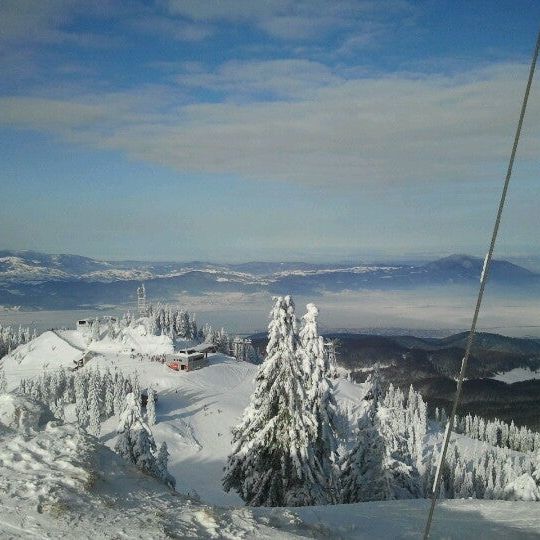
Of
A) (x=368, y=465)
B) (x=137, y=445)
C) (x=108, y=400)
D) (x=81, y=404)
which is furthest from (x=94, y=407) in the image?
(x=368, y=465)

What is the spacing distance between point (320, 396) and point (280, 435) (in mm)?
2145

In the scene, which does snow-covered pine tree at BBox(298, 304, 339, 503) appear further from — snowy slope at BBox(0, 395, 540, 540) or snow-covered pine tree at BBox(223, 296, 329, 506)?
snowy slope at BBox(0, 395, 540, 540)

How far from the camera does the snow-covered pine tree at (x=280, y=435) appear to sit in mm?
20594

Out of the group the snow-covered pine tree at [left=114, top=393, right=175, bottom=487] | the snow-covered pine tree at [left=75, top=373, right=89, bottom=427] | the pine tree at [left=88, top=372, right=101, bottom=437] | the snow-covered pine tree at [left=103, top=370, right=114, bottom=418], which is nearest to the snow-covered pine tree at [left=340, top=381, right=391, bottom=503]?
the snow-covered pine tree at [left=114, top=393, right=175, bottom=487]

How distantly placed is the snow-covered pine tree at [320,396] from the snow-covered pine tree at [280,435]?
387 mm

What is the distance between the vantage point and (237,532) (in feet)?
26.6

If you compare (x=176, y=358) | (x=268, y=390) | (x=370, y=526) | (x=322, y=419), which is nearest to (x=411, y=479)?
(x=322, y=419)

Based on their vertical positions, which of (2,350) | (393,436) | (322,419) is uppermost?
(322,419)

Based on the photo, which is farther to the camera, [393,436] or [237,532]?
[393,436]

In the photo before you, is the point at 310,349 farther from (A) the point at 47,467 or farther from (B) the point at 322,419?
(A) the point at 47,467

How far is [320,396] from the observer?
70.2ft

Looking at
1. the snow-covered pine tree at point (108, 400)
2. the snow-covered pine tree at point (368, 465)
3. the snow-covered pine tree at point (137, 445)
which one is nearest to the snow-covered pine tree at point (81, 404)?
the snow-covered pine tree at point (108, 400)

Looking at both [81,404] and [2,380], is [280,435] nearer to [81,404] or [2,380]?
[81,404]

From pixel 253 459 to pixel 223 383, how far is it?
286 ft
